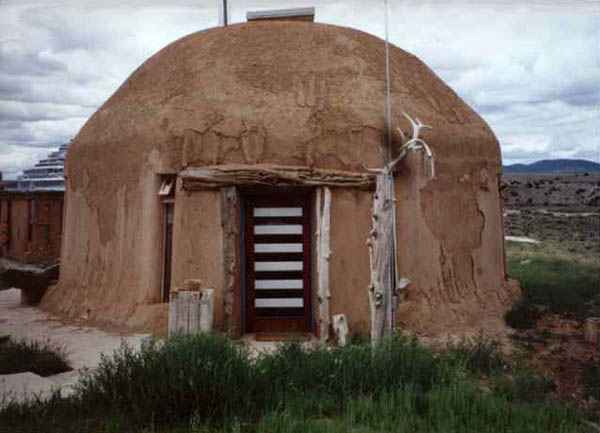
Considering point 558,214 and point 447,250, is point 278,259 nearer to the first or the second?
point 447,250

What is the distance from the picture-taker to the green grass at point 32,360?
6633 millimetres

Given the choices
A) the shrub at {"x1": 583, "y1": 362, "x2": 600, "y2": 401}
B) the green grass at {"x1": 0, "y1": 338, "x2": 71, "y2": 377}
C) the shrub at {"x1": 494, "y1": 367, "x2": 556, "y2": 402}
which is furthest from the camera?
the green grass at {"x1": 0, "y1": 338, "x2": 71, "y2": 377}

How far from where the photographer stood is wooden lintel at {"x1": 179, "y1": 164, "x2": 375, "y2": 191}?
8297 mm

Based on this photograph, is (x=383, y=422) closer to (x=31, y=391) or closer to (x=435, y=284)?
(x=31, y=391)

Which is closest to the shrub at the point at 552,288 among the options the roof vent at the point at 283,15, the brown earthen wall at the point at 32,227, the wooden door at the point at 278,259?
the wooden door at the point at 278,259

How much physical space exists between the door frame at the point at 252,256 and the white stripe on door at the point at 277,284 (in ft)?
0.30

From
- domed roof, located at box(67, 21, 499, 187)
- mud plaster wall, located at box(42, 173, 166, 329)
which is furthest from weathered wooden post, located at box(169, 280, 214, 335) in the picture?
domed roof, located at box(67, 21, 499, 187)

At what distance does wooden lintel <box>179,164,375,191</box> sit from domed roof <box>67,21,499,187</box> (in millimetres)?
406

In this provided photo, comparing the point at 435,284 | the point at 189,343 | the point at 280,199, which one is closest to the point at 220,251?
the point at 280,199

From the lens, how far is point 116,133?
9.73 metres

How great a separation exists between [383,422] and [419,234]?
4.74 meters

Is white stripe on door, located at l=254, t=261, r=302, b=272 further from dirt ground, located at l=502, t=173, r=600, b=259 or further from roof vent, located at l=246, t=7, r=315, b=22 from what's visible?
roof vent, located at l=246, t=7, r=315, b=22

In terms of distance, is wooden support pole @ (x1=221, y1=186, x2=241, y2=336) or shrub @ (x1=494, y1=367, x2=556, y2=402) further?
wooden support pole @ (x1=221, y1=186, x2=241, y2=336)

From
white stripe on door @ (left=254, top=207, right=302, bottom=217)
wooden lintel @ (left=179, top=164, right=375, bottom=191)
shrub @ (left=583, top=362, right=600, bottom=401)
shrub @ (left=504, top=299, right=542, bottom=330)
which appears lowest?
shrub @ (left=583, top=362, right=600, bottom=401)
